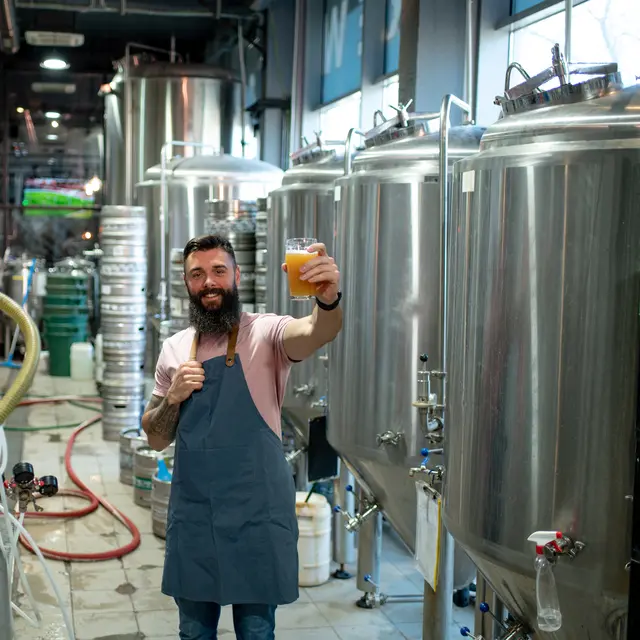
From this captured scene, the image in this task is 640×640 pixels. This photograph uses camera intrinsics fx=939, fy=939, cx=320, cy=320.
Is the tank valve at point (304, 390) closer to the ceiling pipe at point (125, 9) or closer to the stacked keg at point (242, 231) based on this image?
the stacked keg at point (242, 231)

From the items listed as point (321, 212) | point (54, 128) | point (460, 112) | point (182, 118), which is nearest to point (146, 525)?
point (321, 212)

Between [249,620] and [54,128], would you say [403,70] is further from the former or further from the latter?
[54,128]

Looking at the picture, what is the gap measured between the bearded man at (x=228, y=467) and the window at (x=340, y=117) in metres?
3.84

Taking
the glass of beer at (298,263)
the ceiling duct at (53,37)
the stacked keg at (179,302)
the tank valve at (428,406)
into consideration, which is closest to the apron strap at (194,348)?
the glass of beer at (298,263)

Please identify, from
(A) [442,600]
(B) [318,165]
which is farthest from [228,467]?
(B) [318,165]

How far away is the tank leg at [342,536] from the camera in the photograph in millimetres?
4348

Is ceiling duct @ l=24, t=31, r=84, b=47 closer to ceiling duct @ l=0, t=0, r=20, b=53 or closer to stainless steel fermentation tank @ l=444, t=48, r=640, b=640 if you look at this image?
ceiling duct @ l=0, t=0, r=20, b=53

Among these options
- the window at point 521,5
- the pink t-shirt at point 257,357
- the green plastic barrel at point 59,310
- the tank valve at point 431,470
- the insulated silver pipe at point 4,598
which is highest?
the window at point 521,5

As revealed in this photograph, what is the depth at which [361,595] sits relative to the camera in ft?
13.7

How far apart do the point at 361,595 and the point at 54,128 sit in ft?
32.8

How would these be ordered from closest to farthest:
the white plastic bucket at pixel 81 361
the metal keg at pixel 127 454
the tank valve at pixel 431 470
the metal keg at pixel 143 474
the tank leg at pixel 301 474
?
the tank valve at pixel 431 470 → the tank leg at pixel 301 474 → the metal keg at pixel 143 474 → the metal keg at pixel 127 454 → the white plastic bucket at pixel 81 361

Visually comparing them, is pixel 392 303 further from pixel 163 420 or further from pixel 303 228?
pixel 303 228

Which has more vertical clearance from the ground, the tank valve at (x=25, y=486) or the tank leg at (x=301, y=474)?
the tank valve at (x=25, y=486)

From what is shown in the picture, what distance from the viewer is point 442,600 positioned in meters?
3.14
